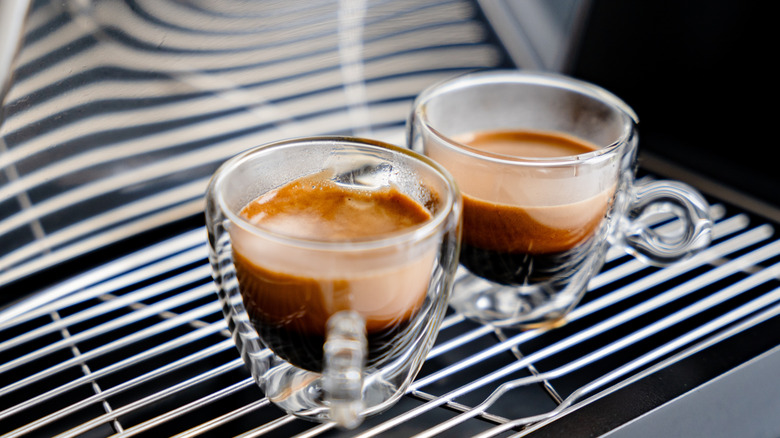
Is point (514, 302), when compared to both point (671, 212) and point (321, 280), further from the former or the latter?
point (321, 280)

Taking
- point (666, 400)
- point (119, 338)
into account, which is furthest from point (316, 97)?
point (666, 400)

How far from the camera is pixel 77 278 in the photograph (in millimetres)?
538

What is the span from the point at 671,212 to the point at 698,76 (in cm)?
25

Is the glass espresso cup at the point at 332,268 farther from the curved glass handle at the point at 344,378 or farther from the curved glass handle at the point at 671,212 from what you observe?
the curved glass handle at the point at 671,212

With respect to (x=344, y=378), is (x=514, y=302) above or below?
below

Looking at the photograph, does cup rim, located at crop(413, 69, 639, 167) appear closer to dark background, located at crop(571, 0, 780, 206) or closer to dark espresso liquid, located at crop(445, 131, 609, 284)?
dark espresso liquid, located at crop(445, 131, 609, 284)

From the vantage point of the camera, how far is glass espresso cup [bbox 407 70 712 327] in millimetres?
499

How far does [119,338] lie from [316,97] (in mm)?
270

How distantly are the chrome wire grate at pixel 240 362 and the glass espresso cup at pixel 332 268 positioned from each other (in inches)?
1.0

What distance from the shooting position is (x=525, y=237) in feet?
1.70

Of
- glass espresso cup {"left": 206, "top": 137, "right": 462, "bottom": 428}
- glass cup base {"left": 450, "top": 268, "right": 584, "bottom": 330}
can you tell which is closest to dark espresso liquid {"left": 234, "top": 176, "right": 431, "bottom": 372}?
glass espresso cup {"left": 206, "top": 137, "right": 462, "bottom": 428}

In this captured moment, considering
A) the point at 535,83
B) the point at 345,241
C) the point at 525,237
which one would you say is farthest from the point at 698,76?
the point at 345,241

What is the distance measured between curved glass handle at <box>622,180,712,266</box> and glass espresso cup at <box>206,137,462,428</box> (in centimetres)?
19

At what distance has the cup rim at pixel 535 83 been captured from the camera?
48cm
